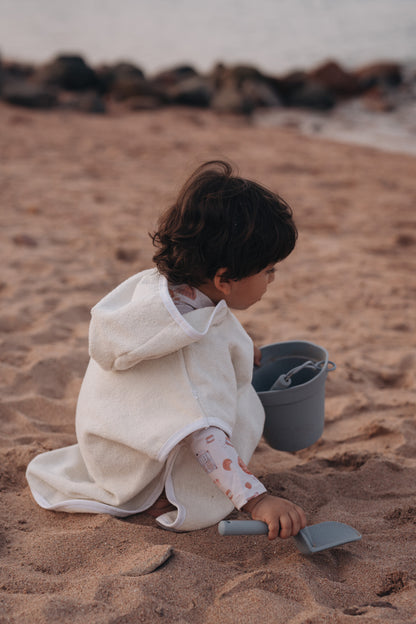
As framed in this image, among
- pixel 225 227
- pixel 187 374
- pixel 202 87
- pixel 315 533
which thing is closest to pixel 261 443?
pixel 315 533

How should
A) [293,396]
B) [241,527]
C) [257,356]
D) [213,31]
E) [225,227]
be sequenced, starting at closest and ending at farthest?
[241,527] < [225,227] < [293,396] < [257,356] < [213,31]

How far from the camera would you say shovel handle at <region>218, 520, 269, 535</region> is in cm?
147

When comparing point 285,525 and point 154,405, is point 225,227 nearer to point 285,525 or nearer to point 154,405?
point 154,405

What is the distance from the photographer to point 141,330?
1.60 metres

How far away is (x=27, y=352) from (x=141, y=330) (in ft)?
4.43

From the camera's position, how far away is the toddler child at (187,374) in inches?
62.4

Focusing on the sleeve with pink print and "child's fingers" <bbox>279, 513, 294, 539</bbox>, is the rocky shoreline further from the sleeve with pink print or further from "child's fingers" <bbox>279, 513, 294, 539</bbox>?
"child's fingers" <bbox>279, 513, 294, 539</bbox>

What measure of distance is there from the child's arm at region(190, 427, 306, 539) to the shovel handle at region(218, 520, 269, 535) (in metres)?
0.02

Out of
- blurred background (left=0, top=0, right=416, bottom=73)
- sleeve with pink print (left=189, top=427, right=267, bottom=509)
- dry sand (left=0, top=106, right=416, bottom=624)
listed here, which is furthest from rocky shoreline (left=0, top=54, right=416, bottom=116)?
sleeve with pink print (left=189, top=427, right=267, bottom=509)

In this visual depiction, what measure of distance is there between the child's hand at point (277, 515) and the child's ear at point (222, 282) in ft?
1.87

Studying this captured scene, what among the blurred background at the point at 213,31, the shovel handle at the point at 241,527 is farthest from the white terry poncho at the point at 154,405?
the blurred background at the point at 213,31

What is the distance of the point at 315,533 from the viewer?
1617mm

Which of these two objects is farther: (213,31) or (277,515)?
(213,31)

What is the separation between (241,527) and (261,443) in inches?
33.9
